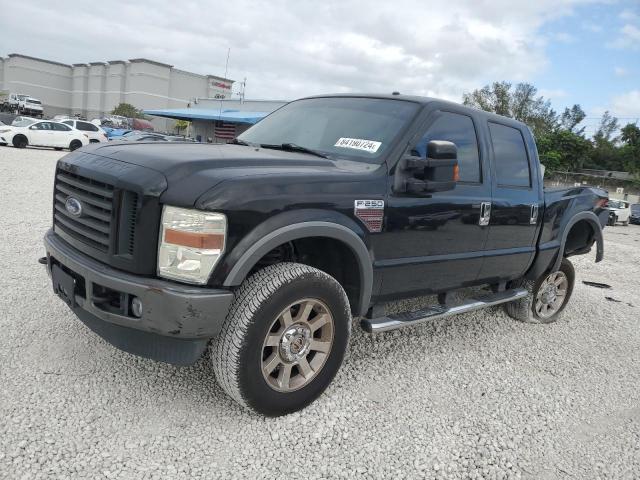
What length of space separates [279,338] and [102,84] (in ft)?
369

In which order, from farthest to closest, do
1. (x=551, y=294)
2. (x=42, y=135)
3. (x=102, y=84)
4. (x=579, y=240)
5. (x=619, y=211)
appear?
(x=102, y=84) → (x=619, y=211) → (x=42, y=135) → (x=579, y=240) → (x=551, y=294)

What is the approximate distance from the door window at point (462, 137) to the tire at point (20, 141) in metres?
24.5

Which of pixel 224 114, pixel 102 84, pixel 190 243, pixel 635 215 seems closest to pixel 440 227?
pixel 190 243

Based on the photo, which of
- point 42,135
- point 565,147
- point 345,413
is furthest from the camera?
point 565,147

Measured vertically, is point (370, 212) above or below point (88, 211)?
above

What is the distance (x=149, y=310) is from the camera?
8.39 ft

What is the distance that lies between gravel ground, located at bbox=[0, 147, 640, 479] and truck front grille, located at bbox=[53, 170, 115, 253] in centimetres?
91

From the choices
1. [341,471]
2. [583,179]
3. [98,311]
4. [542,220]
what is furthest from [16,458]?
[583,179]

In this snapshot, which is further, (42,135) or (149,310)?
(42,135)

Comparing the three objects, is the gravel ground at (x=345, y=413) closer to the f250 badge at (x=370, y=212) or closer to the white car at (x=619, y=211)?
the f250 badge at (x=370, y=212)

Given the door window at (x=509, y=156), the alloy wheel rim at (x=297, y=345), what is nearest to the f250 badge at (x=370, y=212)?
the alloy wheel rim at (x=297, y=345)

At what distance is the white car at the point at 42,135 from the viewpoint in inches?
915

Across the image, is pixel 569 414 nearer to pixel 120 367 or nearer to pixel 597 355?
pixel 597 355

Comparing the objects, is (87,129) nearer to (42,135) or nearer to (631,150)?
(42,135)
